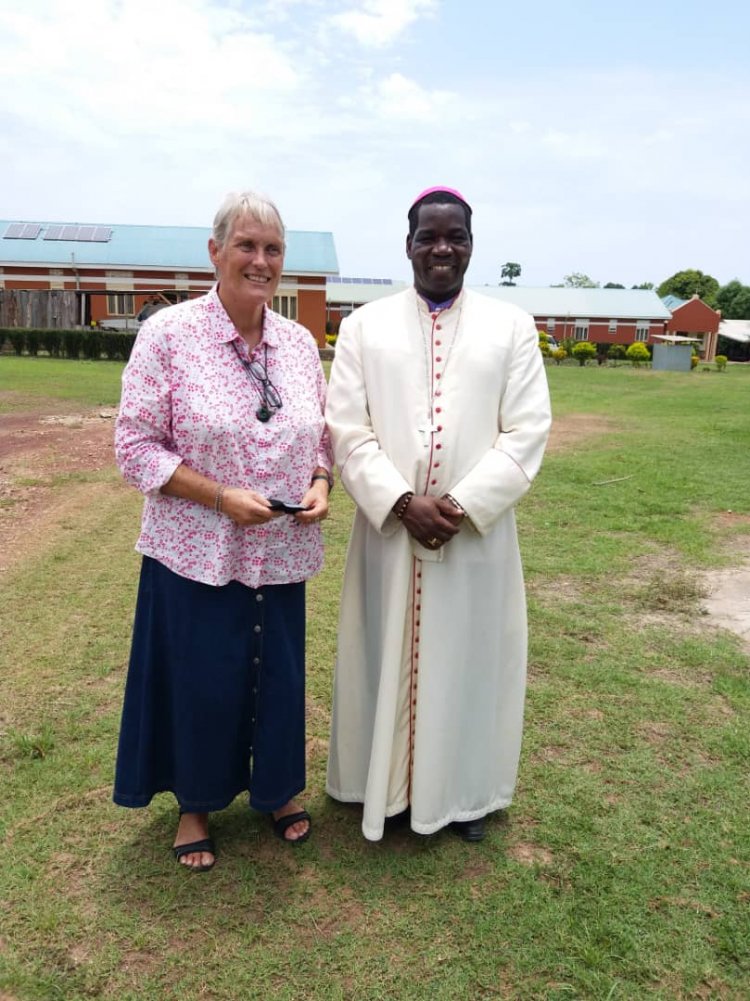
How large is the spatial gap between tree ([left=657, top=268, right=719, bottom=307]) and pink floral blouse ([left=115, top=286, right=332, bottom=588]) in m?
70.1

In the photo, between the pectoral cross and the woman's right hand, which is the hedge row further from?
the woman's right hand

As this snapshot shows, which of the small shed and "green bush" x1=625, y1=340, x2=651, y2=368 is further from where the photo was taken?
"green bush" x1=625, y1=340, x2=651, y2=368

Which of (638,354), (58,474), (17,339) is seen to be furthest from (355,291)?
(58,474)

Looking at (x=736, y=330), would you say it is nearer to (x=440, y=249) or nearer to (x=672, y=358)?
(x=672, y=358)

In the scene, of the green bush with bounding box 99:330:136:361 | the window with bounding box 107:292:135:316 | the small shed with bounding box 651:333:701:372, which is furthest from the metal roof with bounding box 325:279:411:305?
the green bush with bounding box 99:330:136:361

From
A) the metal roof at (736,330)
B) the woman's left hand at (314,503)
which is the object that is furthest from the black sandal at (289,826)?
the metal roof at (736,330)

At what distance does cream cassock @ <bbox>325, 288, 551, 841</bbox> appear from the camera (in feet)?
8.52

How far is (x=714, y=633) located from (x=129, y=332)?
71.8 ft

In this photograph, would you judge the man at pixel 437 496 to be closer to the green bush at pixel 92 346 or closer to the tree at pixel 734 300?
the green bush at pixel 92 346

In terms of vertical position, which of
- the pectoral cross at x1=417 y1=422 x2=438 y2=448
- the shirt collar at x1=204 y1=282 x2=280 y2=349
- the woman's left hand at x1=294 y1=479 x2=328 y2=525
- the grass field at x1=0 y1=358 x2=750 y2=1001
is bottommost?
the grass field at x1=0 y1=358 x2=750 y2=1001

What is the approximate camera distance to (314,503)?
250cm

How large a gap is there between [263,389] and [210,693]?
934mm

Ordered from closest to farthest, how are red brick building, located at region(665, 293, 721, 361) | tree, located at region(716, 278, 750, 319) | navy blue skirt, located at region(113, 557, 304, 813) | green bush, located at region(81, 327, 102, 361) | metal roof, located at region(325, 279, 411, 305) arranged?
navy blue skirt, located at region(113, 557, 304, 813)
green bush, located at region(81, 327, 102, 361)
metal roof, located at region(325, 279, 411, 305)
red brick building, located at region(665, 293, 721, 361)
tree, located at region(716, 278, 750, 319)

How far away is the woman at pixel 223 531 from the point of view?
235 centimetres
